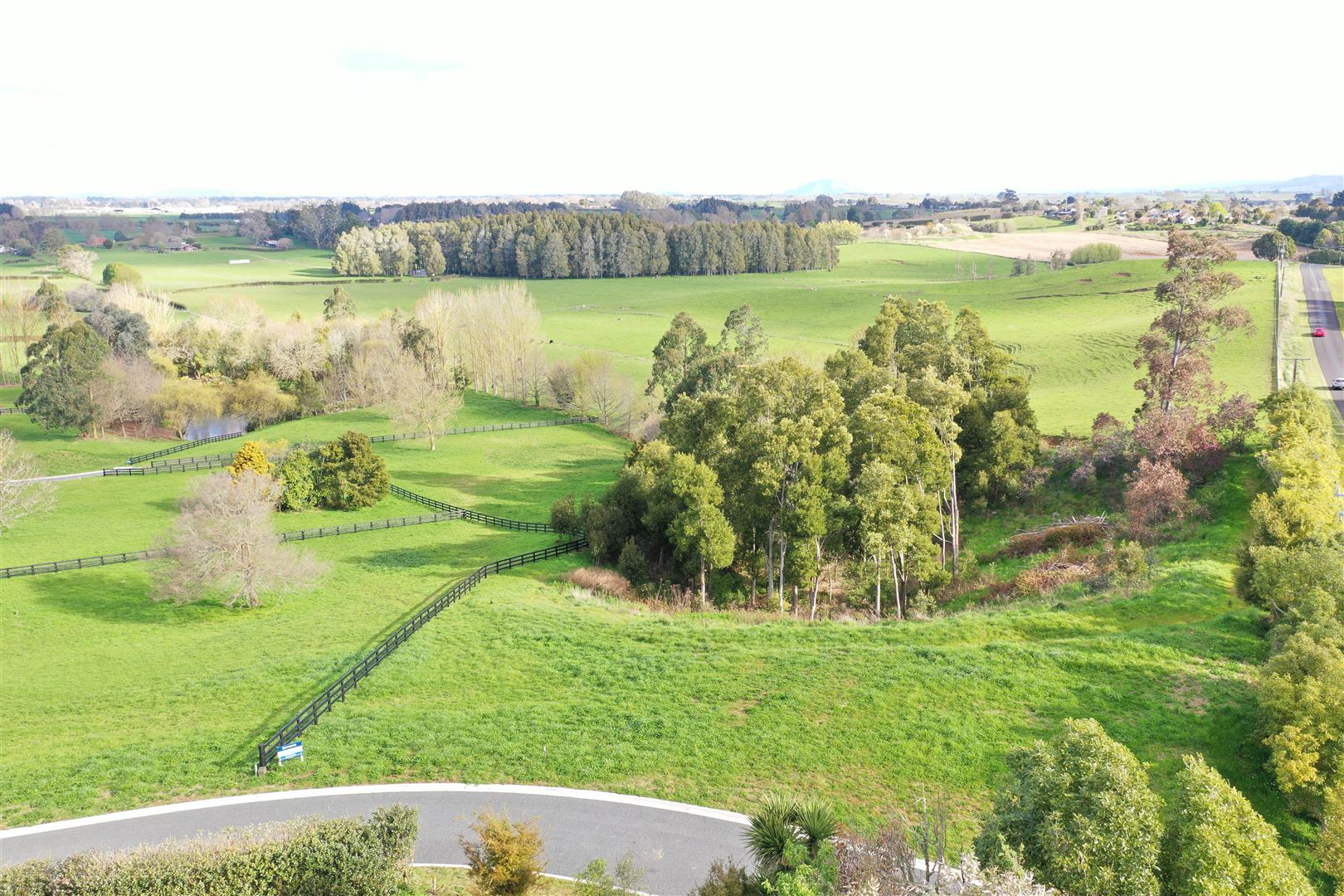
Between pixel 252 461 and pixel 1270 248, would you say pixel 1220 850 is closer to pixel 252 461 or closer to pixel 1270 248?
pixel 252 461

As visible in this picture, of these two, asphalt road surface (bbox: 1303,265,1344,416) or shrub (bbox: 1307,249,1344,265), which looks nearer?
asphalt road surface (bbox: 1303,265,1344,416)

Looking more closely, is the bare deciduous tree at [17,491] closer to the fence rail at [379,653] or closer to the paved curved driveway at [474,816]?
the fence rail at [379,653]

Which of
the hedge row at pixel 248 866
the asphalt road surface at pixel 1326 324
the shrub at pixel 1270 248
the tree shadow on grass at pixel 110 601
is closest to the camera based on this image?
the hedge row at pixel 248 866

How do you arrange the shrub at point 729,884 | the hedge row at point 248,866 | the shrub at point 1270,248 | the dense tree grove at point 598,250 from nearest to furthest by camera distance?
the shrub at point 729,884 → the hedge row at point 248,866 → the shrub at point 1270,248 → the dense tree grove at point 598,250

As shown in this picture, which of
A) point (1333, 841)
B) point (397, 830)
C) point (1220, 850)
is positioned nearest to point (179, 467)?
point (397, 830)

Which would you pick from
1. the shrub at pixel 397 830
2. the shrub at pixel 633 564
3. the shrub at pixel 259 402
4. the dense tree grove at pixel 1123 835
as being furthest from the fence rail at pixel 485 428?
the dense tree grove at pixel 1123 835

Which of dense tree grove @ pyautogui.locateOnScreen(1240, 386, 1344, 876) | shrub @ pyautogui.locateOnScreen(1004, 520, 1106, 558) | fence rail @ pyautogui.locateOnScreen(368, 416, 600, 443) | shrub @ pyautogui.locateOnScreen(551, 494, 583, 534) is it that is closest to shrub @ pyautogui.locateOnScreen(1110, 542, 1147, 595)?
dense tree grove @ pyautogui.locateOnScreen(1240, 386, 1344, 876)

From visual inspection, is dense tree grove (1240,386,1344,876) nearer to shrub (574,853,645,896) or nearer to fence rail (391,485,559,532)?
shrub (574,853,645,896)

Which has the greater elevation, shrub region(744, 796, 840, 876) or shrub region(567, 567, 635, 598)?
shrub region(744, 796, 840, 876)
